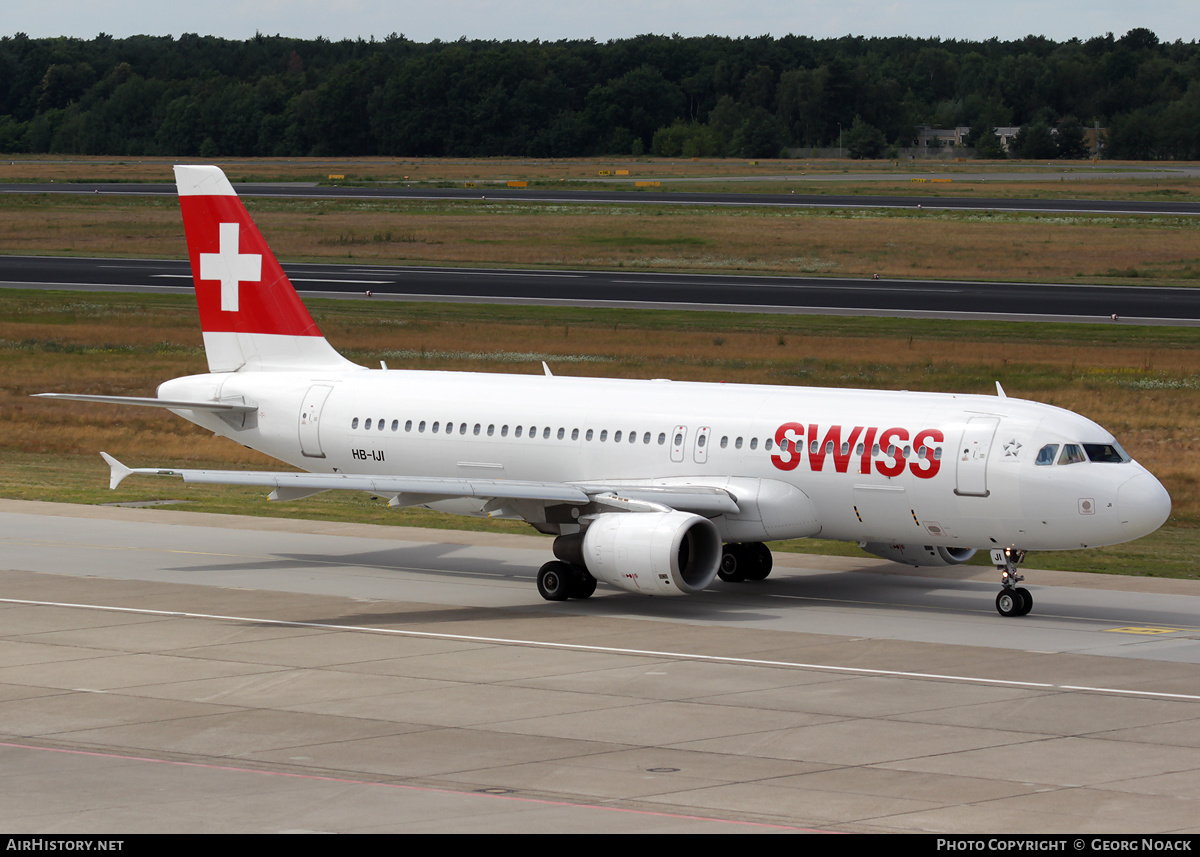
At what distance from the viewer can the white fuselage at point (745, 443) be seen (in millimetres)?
28391

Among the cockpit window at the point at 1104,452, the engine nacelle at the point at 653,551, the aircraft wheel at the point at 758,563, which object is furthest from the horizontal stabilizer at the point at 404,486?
the cockpit window at the point at 1104,452

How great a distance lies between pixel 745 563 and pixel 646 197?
117 m

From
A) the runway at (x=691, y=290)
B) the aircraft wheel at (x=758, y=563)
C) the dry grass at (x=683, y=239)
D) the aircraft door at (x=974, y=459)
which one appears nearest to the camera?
the aircraft door at (x=974, y=459)

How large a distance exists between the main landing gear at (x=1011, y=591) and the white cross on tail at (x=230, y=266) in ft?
57.9

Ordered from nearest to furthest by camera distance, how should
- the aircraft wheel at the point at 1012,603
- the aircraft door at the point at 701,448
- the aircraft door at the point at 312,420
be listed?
1. the aircraft wheel at the point at 1012,603
2. the aircraft door at the point at 701,448
3. the aircraft door at the point at 312,420

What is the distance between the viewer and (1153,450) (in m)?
46.7

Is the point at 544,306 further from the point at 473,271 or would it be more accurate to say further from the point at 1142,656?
the point at 1142,656

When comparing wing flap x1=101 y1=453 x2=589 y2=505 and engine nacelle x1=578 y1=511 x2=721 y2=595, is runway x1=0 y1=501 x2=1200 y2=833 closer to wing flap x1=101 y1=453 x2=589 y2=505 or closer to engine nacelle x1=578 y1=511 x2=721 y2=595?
engine nacelle x1=578 y1=511 x2=721 y2=595

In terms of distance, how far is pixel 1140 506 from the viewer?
2767 centimetres

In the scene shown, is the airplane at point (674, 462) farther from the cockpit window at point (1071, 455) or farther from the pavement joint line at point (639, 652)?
the pavement joint line at point (639, 652)

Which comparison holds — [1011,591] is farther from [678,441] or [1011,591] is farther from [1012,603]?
[678,441]

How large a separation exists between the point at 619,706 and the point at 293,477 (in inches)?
396
